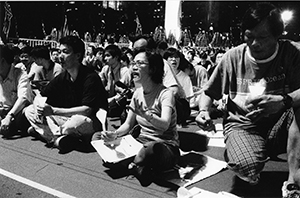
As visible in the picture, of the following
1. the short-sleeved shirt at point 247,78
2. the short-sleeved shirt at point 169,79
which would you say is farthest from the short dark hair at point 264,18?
the short-sleeved shirt at point 169,79

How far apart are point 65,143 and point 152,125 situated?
1394 millimetres

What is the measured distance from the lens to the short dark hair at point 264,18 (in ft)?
10.3

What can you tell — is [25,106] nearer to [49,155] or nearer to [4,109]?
[4,109]

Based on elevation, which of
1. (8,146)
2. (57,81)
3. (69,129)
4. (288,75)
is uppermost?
(288,75)

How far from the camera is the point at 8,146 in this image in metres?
5.04

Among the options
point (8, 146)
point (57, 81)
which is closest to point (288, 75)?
point (57, 81)

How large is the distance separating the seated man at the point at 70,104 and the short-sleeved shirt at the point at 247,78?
169cm

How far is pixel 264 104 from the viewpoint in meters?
2.93

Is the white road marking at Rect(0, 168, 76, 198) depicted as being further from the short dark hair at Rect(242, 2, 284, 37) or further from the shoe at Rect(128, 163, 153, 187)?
the short dark hair at Rect(242, 2, 284, 37)

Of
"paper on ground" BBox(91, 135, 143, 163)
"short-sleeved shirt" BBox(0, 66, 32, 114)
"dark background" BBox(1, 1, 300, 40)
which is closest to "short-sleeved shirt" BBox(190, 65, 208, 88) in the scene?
"short-sleeved shirt" BBox(0, 66, 32, 114)

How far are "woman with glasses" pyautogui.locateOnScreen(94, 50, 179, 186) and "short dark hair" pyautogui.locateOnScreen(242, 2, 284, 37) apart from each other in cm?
106

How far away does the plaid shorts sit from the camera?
124 inches

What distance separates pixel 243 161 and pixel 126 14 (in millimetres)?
27392

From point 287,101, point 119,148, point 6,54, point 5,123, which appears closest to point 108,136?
point 119,148
